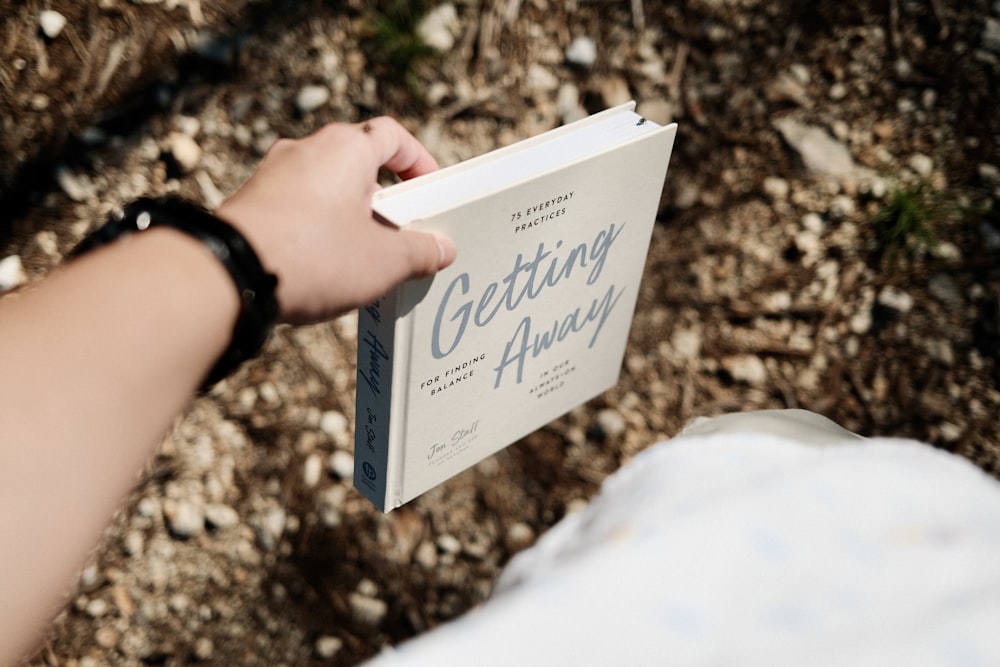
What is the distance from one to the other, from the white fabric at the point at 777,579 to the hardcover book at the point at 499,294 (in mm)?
388

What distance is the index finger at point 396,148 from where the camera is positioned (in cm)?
95

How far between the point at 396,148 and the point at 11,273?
905mm

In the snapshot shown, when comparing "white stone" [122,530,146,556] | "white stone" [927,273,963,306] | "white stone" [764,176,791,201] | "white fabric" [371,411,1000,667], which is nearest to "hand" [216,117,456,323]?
"white fabric" [371,411,1000,667]

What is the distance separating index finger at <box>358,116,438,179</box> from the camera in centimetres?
95

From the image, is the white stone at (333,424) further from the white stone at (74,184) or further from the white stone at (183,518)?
the white stone at (74,184)

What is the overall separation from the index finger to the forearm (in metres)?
0.29

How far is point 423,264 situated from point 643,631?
47 centimetres

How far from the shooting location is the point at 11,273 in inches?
57.8

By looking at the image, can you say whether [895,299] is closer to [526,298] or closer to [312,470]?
[526,298]

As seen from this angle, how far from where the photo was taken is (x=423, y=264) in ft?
2.91

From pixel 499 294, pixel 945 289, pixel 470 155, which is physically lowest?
pixel 945 289

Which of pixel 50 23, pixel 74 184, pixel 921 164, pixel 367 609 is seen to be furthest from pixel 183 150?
pixel 921 164

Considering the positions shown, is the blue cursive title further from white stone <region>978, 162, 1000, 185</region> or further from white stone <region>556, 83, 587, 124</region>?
white stone <region>978, 162, 1000, 185</region>

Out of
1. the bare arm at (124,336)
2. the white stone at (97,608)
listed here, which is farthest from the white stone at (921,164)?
the white stone at (97,608)
